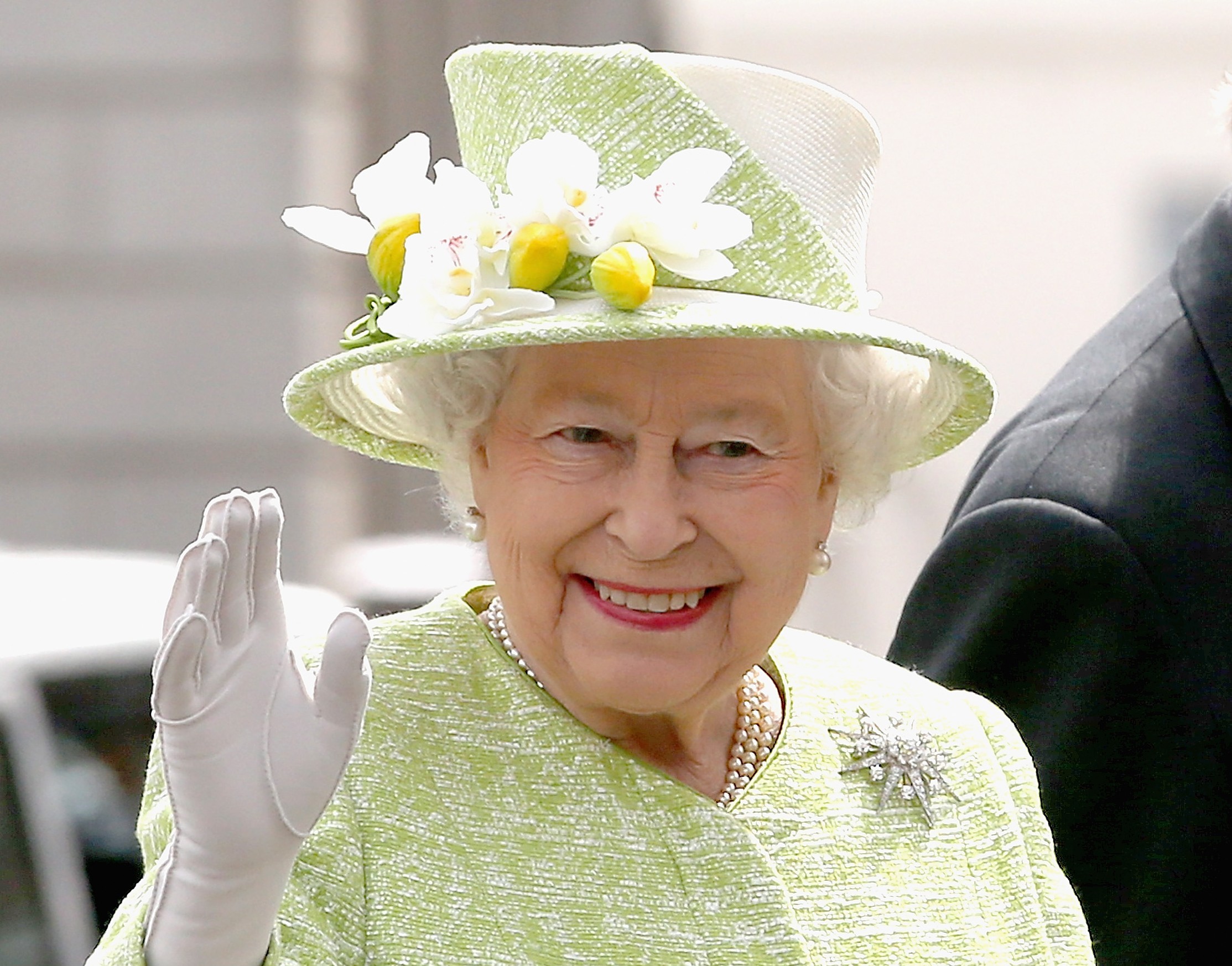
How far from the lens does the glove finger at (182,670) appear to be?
1897 mm

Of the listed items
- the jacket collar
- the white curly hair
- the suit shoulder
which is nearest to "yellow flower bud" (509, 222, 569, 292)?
the white curly hair

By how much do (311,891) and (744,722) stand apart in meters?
0.67

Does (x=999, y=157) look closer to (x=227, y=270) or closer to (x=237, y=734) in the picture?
(x=227, y=270)

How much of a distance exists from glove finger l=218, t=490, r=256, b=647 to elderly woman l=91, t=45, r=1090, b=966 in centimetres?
23

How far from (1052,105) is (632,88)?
28.5 ft

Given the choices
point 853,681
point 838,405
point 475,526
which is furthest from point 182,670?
point 853,681

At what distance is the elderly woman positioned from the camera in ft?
7.36

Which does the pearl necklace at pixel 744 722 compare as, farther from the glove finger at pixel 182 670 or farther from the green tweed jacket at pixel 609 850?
the glove finger at pixel 182 670

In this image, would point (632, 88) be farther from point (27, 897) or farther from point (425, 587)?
point (425, 587)

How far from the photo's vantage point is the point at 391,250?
7.70 feet

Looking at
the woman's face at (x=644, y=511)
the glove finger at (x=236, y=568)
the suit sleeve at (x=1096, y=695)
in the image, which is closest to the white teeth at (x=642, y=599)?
the woman's face at (x=644, y=511)

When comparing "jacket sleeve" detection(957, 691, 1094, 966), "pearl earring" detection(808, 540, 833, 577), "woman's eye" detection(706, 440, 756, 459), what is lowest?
"jacket sleeve" detection(957, 691, 1094, 966)

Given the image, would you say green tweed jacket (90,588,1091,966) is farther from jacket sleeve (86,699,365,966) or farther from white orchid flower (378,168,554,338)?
white orchid flower (378,168,554,338)

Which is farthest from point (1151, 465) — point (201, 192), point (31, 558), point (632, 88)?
point (201, 192)
